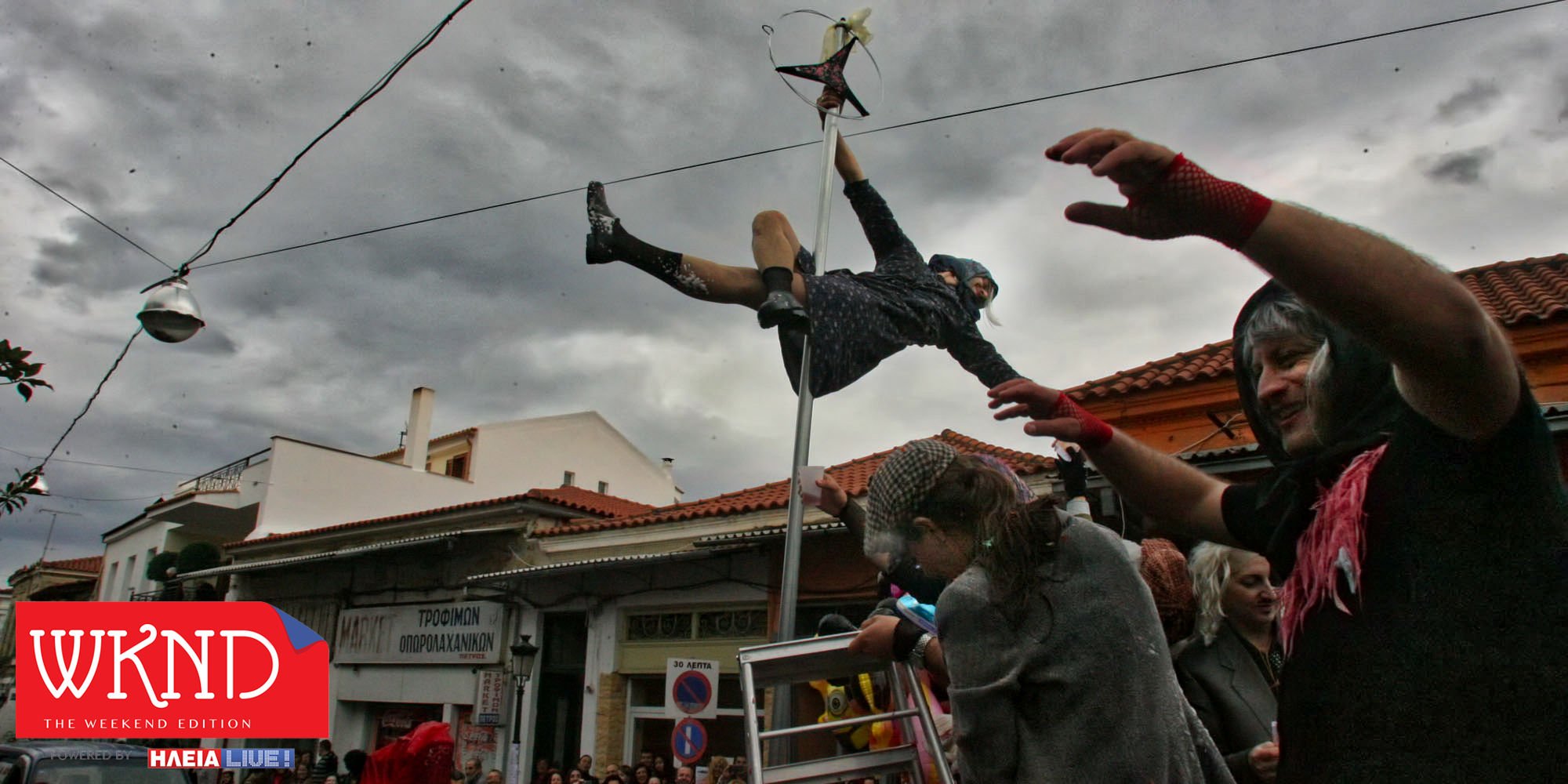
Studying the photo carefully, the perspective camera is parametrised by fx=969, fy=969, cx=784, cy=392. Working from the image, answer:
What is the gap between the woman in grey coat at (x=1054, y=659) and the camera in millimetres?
1575

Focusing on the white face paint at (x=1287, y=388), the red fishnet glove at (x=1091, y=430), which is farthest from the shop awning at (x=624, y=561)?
the white face paint at (x=1287, y=388)

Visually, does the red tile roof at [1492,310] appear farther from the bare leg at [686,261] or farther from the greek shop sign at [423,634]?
the greek shop sign at [423,634]

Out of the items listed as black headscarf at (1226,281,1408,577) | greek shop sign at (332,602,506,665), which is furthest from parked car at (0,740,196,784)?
black headscarf at (1226,281,1408,577)

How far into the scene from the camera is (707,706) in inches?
348

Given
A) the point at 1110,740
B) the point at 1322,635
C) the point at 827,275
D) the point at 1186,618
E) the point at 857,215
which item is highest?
the point at 857,215

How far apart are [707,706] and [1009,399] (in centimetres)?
782

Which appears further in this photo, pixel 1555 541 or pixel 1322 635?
pixel 1322 635

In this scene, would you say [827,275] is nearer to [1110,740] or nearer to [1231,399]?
[1110,740]

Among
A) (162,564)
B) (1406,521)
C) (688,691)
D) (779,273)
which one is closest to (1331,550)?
(1406,521)

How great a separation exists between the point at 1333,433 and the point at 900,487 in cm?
80

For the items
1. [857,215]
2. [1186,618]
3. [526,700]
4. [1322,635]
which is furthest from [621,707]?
[1322,635]

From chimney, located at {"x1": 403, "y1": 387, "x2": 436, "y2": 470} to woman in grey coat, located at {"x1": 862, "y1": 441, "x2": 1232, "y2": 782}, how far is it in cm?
2346

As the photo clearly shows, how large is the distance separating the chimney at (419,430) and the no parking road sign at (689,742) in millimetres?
16902

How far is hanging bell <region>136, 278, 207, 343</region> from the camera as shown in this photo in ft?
23.9
